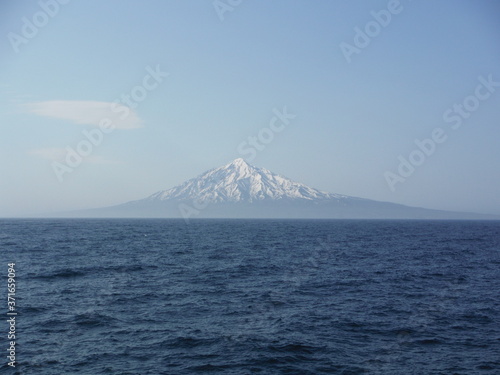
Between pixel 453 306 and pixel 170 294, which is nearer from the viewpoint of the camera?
pixel 453 306

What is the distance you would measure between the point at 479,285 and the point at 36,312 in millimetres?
42527

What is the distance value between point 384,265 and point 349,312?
2711cm

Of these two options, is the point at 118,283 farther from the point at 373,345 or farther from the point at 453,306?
the point at 453,306

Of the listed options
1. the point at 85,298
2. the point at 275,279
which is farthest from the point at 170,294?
the point at 275,279

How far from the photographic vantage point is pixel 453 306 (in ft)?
110

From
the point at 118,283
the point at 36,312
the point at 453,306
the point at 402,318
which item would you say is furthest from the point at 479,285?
the point at 36,312

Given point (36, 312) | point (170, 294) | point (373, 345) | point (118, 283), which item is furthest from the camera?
point (118, 283)

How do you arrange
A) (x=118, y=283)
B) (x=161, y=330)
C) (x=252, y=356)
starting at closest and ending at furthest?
1. (x=252, y=356)
2. (x=161, y=330)
3. (x=118, y=283)

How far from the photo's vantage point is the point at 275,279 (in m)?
44.2

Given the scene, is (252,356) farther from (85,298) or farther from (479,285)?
(479,285)

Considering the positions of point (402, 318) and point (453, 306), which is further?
point (453, 306)

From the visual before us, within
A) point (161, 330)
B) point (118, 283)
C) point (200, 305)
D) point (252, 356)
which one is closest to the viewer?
point (252, 356)

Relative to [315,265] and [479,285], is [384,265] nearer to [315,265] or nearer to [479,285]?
[315,265]

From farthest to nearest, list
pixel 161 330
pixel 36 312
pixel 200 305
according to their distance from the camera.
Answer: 1. pixel 200 305
2. pixel 36 312
3. pixel 161 330
